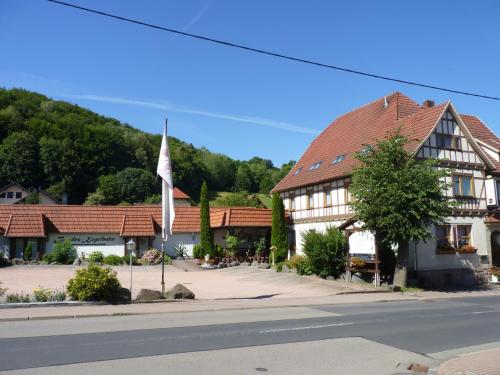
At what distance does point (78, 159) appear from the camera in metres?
91.8

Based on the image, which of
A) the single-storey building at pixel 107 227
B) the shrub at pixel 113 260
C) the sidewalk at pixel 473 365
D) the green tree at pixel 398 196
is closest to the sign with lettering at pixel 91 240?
the single-storey building at pixel 107 227

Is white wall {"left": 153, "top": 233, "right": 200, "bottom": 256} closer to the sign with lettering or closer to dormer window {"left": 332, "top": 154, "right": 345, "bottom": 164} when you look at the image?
the sign with lettering

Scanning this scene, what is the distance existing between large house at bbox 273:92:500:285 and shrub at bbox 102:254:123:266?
1316cm

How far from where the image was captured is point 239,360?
844 cm

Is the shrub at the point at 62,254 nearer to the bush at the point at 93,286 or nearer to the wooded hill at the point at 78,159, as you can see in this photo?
the bush at the point at 93,286

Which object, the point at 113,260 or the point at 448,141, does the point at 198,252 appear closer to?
the point at 113,260

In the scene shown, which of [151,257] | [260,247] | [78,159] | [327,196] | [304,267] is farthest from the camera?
[78,159]

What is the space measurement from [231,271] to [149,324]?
1909 cm

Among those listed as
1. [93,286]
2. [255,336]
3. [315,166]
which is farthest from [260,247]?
[255,336]

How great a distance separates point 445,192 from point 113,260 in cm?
2275

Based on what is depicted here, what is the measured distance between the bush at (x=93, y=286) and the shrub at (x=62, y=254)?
18208 millimetres

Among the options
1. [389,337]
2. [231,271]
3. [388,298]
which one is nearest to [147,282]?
[231,271]

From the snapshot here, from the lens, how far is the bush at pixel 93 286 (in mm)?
16188

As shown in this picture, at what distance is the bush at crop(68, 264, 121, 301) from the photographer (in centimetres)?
1619
